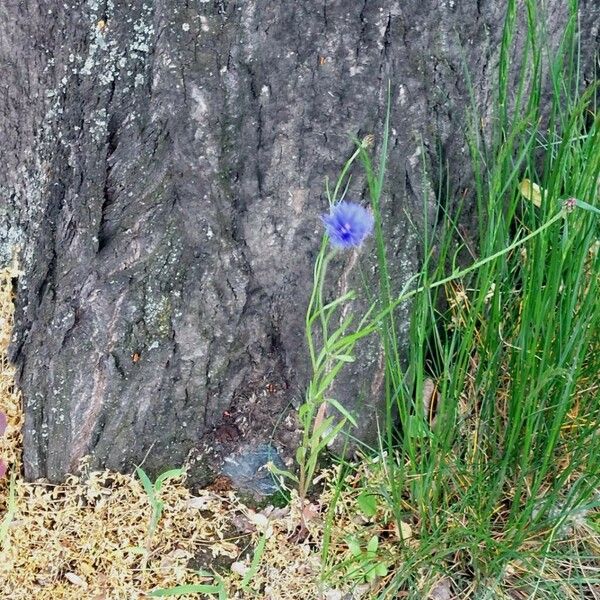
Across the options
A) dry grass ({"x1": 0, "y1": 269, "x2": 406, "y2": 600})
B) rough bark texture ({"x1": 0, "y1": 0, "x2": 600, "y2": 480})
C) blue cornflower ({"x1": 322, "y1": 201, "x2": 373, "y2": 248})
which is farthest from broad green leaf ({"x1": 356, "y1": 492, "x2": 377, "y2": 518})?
blue cornflower ({"x1": 322, "y1": 201, "x2": 373, "y2": 248})

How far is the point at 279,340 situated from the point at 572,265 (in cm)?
62

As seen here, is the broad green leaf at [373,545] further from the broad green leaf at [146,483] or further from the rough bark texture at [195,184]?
the broad green leaf at [146,483]

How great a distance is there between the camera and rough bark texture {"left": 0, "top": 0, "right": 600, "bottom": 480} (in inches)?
58.0

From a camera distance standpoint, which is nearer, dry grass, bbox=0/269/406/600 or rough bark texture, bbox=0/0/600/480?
rough bark texture, bbox=0/0/600/480

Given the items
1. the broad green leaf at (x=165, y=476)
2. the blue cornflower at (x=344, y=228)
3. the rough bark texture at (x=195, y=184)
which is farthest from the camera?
the broad green leaf at (x=165, y=476)

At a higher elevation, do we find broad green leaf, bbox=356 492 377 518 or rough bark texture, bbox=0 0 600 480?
rough bark texture, bbox=0 0 600 480

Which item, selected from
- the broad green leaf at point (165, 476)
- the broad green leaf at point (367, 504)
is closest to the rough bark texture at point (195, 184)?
the broad green leaf at point (165, 476)

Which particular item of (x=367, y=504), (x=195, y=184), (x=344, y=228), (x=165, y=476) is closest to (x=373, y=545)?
(x=367, y=504)

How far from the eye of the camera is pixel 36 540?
1.73 metres

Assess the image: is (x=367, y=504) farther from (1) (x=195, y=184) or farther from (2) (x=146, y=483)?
(1) (x=195, y=184)

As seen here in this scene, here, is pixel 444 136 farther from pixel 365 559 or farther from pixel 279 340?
pixel 365 559

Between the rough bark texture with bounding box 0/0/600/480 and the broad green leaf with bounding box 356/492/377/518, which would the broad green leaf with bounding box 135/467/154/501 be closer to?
the rough bark texture with bounding box 0/0/600/480

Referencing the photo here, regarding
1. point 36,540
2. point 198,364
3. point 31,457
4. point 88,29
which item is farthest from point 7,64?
point 36,540

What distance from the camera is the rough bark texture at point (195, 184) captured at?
1474 millimetres
